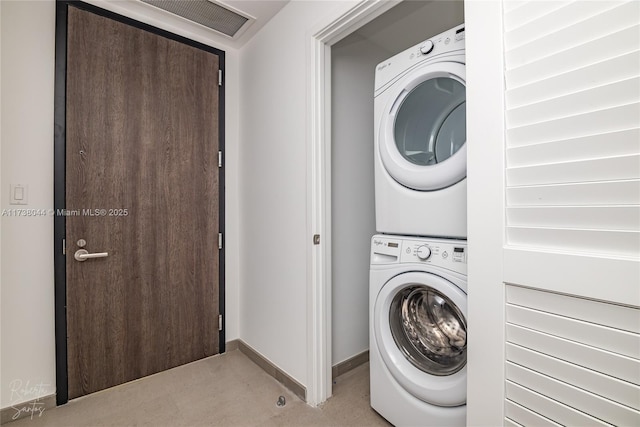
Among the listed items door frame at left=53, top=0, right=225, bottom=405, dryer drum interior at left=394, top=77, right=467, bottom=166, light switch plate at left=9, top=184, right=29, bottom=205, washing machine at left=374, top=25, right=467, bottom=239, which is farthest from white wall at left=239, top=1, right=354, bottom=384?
light switch plate at left=9, top=184, right=29, bottom=205

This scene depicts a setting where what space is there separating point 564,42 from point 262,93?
1716mm

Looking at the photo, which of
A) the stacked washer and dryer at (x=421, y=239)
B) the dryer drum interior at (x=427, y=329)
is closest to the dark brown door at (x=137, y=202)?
the stacked washer and dryer at (x=421, y=239)

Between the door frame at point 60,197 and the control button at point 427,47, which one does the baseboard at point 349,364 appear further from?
the control button at point 427,47

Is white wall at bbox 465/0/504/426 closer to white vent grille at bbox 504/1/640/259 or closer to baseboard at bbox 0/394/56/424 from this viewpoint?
white vent grille at bbox 504/1/640/259

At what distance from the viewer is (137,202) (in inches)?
74.7

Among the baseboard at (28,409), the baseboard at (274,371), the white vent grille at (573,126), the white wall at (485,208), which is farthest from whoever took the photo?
the baseboard at (274,371)

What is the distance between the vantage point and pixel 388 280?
4.68 ft

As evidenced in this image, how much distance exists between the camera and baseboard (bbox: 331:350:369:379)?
1.97 metres

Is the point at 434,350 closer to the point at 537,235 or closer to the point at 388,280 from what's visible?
the point at 388,280

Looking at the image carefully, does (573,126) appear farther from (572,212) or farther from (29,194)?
(29,194)

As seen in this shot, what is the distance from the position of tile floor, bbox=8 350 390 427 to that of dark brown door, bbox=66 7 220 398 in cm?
13

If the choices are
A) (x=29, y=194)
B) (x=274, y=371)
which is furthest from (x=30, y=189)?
(x=274, y=371)

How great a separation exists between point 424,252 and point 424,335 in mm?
447

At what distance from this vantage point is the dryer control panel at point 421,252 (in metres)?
1.20
